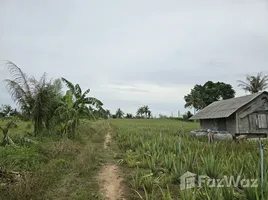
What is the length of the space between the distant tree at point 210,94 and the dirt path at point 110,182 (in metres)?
44.5

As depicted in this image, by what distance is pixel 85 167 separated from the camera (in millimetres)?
7062

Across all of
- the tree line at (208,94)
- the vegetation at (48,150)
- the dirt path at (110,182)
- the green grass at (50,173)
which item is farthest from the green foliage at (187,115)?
the dirt path at (110,182)

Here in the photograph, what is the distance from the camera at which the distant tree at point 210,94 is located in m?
49.3

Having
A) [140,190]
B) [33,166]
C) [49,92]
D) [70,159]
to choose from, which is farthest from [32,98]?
[140,190]

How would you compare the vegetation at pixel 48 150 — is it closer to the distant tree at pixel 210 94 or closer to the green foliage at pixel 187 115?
the distant tree at pixel 210 94

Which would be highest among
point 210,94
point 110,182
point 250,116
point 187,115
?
point 210,94

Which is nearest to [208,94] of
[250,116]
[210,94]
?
[210,94]

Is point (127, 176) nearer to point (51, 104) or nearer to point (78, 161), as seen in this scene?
point (78, 161)

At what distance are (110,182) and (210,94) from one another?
47390 mm

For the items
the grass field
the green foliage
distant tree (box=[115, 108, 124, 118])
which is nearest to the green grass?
the grass field

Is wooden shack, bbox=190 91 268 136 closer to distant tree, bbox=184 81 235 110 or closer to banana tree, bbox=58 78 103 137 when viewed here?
banana tree, bbox=58 78 103 137

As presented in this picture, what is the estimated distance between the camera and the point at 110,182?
619 cm

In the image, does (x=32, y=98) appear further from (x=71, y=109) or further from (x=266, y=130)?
(x=266, y=130)

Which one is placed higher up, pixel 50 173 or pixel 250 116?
pixel 250 116
